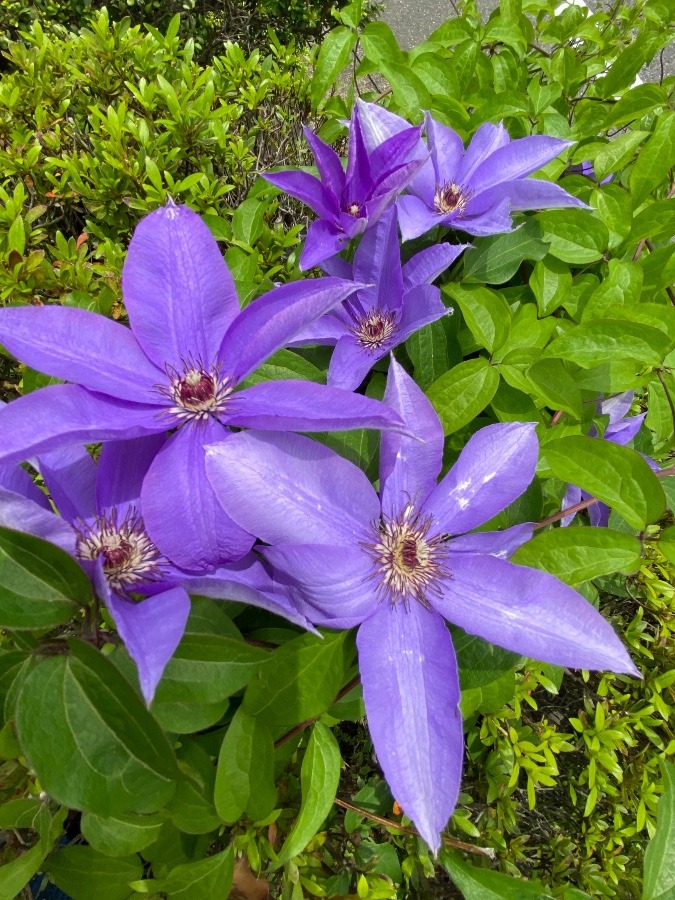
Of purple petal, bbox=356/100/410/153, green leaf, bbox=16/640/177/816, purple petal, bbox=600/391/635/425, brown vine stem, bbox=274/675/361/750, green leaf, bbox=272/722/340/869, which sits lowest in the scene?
green leaf, bbox=272/722/340/869

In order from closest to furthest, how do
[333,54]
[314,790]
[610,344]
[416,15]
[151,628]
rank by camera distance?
[151,628] → [314,790] → [610,344] → [333,54] → [416,15]

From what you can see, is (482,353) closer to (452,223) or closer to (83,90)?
(452,223)

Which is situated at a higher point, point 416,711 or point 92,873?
point 416,711

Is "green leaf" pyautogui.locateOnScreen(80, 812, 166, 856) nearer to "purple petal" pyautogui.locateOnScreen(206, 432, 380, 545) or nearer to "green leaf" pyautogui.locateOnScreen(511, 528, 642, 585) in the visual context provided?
"purple petal" pyautogui.locateOnScreen(206, 432, 380, 545)

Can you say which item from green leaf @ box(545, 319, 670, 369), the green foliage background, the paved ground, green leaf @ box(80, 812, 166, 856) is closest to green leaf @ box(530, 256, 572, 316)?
the green foliage background

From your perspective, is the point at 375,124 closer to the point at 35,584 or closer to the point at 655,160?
the point at 655,160

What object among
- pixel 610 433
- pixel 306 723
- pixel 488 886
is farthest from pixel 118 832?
pixel 610 433
